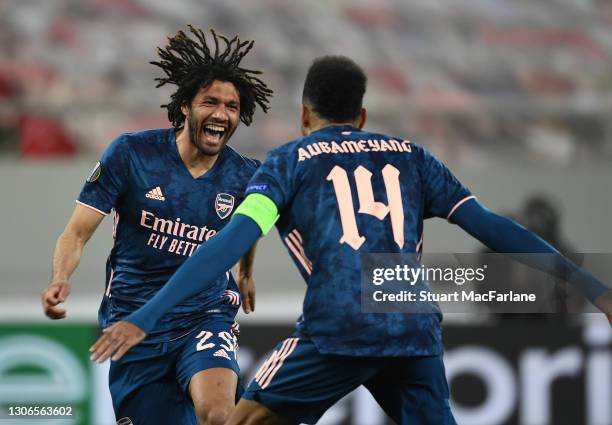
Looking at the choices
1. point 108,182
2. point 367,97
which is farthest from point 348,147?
point 367,97

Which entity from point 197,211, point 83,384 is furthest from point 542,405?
point 197,211

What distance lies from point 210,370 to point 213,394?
0.14 m

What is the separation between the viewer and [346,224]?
406cm

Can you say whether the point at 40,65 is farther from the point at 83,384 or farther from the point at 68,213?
the point at 83,384

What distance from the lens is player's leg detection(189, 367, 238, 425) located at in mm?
4836

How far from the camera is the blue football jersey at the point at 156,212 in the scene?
17.0 ft

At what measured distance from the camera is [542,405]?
26.8ft

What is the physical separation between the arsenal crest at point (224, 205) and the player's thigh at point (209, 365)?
0.53m

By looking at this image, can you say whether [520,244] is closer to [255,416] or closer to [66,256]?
[255,416]

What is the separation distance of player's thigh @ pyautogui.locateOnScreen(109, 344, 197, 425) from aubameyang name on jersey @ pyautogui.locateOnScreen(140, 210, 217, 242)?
54cm

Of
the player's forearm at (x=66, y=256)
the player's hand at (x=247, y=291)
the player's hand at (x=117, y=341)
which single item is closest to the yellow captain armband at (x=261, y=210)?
the player's hand at (x=117, y=341)

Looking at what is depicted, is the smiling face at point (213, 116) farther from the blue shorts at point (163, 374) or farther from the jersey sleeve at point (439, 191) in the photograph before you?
the jersey sleeve at point (439, 191)

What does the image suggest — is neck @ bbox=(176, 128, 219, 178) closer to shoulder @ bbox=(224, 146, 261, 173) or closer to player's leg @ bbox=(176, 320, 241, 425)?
shoulder @ bbox=(224, 146, 261, 173)

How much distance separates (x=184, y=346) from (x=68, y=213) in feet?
20.2
